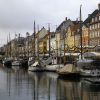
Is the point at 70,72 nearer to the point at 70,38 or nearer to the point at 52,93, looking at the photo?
the point at 52,93

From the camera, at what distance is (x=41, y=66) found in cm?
8506

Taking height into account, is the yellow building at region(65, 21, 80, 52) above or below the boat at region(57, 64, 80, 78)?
above

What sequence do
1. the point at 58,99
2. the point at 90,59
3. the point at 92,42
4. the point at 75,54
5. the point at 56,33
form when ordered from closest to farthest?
the point at 58,99
the point at 90,59
the point at 75,54
the point at 92,42
the point at 56,33

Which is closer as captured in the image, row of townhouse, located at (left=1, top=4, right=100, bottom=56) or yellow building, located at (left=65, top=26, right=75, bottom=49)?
row of townhouse, located at (left=1, top=4, right=100, bottom=56)

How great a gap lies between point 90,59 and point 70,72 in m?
6.11

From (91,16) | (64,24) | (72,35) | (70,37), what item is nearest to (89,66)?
(91,16)

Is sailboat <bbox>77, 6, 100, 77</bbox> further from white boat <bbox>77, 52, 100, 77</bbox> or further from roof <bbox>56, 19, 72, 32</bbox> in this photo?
roof <bbox>56, 19, 72, 32</bbox>

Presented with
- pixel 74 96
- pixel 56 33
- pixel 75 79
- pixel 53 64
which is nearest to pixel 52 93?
pixel 74 96

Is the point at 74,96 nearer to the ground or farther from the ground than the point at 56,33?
nearer to the ground

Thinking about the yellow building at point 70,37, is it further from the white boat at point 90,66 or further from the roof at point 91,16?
the white boat at point 90,66

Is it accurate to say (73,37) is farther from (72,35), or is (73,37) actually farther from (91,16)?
(91,16)

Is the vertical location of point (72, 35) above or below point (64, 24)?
Result: below

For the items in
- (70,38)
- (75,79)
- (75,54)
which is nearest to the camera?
(75,79)

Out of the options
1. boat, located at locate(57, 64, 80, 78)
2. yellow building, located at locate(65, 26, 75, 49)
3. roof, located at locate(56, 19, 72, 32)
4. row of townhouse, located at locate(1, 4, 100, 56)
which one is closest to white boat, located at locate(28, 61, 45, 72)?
row of townhouse, located at locate(1, 4, 100, 56)
